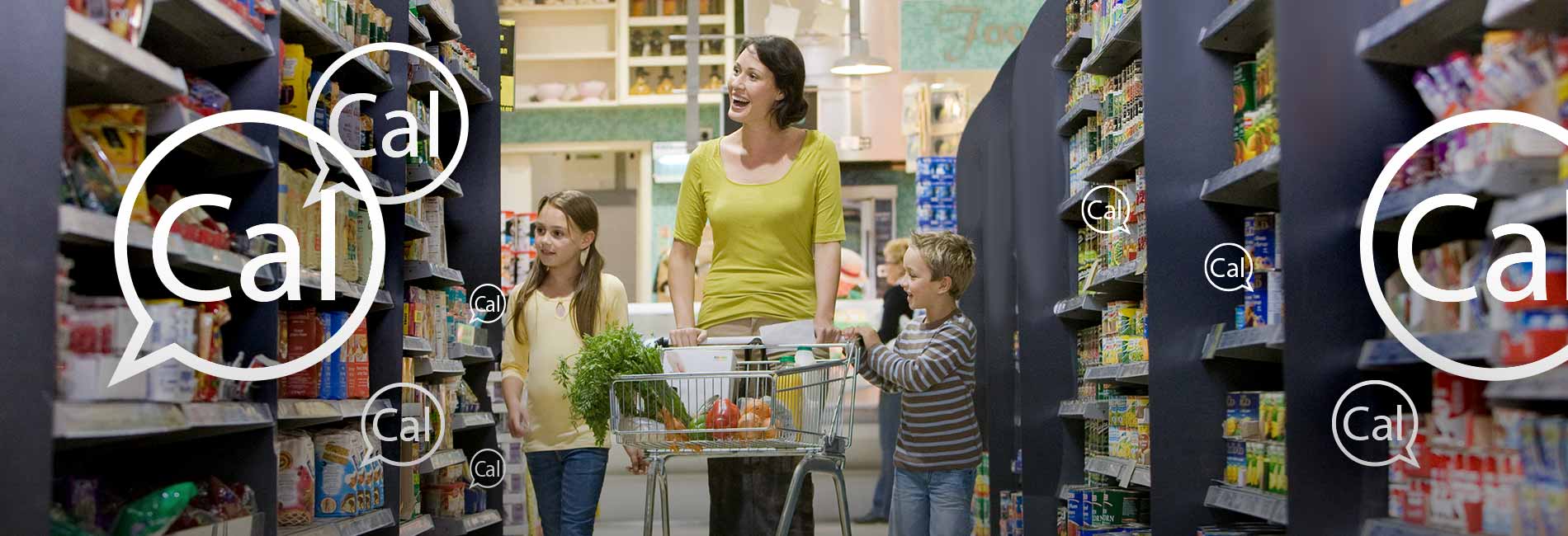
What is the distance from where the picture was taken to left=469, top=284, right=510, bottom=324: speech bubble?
5082 millimetres

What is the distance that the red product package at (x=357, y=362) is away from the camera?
12.1 feet

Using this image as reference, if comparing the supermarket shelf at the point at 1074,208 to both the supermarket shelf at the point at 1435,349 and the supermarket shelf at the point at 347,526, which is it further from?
the supermarket shelf at the point at 347,526

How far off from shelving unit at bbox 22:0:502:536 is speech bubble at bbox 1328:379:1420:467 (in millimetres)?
2059

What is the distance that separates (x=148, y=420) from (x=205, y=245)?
1.42ft

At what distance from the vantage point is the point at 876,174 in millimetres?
11664

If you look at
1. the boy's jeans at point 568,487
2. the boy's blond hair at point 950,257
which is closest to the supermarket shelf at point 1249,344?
the boy's blond hair at point 950,257

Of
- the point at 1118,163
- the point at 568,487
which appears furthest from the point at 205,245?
the point at 1118,163

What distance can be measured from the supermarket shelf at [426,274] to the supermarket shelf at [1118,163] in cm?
208

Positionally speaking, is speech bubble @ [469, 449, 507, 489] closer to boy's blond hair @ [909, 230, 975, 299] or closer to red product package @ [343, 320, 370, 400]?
red product package @ [343, 320, 370, 400]

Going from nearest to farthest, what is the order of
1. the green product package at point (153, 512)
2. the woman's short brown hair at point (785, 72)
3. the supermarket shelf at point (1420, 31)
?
the supermarket shelf at point (1420, 31)
the green product package at point (153, 512)
the woman's short brown hair at point (785, 72)

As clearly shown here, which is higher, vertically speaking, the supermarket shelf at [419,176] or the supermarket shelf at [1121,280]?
the supermarket shelf at [419,176]

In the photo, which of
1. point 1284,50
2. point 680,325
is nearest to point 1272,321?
point 1284,50

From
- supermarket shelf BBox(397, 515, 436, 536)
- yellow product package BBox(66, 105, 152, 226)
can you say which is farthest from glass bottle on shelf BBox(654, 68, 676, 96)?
yellow product package BBox(66, 105, 152, 226)

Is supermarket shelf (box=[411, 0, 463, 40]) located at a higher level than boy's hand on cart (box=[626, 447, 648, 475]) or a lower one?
higher
